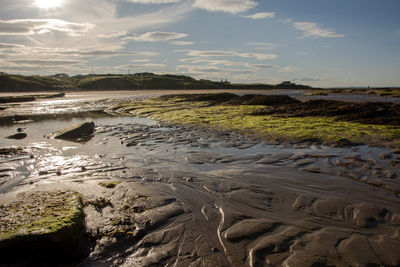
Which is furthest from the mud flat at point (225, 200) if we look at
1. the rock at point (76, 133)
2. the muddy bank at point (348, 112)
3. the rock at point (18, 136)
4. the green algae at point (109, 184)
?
the muddy bank at point (348, 112)

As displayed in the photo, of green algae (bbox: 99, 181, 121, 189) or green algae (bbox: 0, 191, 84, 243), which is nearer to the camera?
green algae (bbox: 0, 191, 84, 243)

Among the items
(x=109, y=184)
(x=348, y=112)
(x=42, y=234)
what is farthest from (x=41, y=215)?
(x=348, y=112)

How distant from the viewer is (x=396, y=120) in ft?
53.8

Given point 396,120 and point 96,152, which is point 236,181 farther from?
point 396,120

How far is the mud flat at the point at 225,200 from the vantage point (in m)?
4.39

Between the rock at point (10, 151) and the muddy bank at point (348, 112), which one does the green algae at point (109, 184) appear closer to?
the rock at point (10, 151)

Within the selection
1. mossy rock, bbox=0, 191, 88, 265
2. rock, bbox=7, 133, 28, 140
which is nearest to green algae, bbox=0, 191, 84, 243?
mossy rock, bbox=0, 191, 88, 265

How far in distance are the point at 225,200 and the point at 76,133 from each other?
1266 centimetres

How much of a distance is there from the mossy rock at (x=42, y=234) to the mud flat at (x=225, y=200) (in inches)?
2.8

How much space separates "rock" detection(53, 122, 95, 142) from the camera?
14910mm

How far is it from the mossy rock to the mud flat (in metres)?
0.07

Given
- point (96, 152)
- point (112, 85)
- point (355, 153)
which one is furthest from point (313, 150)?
point (112, 85)

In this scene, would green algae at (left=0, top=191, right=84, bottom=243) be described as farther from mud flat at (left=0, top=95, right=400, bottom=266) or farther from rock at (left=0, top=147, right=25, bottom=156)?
rock at (left=0, top=147, right=25, bottom=156)

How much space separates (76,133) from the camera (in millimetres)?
15656
